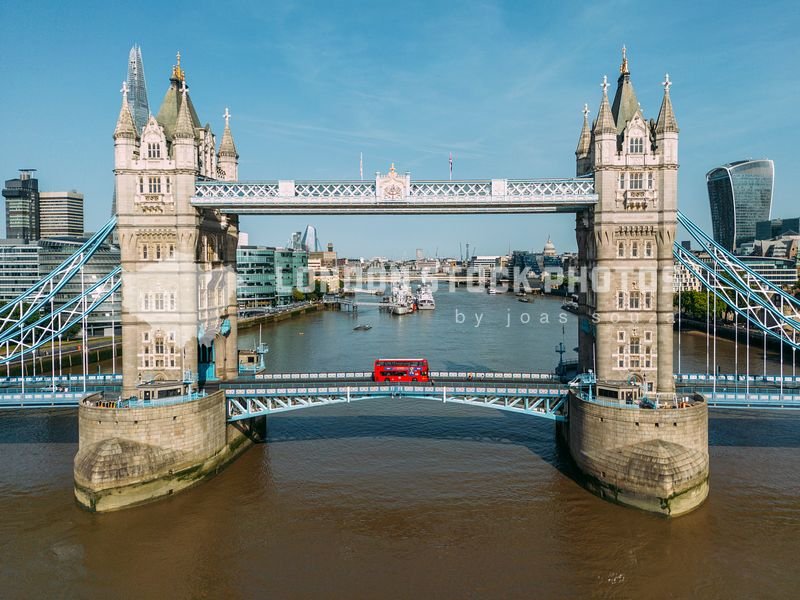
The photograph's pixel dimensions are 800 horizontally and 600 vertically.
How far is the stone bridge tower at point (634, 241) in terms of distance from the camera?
35.1 m

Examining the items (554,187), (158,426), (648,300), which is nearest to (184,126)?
(158,426)

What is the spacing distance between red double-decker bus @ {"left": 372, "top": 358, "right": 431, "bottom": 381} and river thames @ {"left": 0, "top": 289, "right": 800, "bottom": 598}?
4060mm

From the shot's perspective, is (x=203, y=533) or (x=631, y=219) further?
(x=631, y=219)

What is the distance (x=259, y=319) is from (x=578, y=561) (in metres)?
92.2

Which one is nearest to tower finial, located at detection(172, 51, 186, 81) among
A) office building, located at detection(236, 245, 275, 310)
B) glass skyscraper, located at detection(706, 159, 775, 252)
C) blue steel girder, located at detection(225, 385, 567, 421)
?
blue steel girder, located at detection(225, 385, 567, 421)

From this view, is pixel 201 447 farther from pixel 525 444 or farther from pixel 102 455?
pixel 525 444

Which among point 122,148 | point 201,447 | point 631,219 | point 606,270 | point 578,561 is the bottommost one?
point 578,561

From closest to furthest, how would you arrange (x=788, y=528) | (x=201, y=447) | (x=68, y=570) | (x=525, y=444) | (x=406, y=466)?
(x=68, y=570) → (x=788, y=528) → (x=201, y=447) → (x=406, y=466) → (x=525, y=444)

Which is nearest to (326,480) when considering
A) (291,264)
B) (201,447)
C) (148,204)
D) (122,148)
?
(201,447)

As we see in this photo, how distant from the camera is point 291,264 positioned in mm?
149750

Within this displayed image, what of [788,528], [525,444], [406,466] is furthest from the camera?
[525,444]

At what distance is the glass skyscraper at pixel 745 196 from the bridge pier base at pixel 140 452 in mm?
186821

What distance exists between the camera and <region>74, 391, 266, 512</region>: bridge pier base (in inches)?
1225

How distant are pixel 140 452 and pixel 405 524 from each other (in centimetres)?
1423
